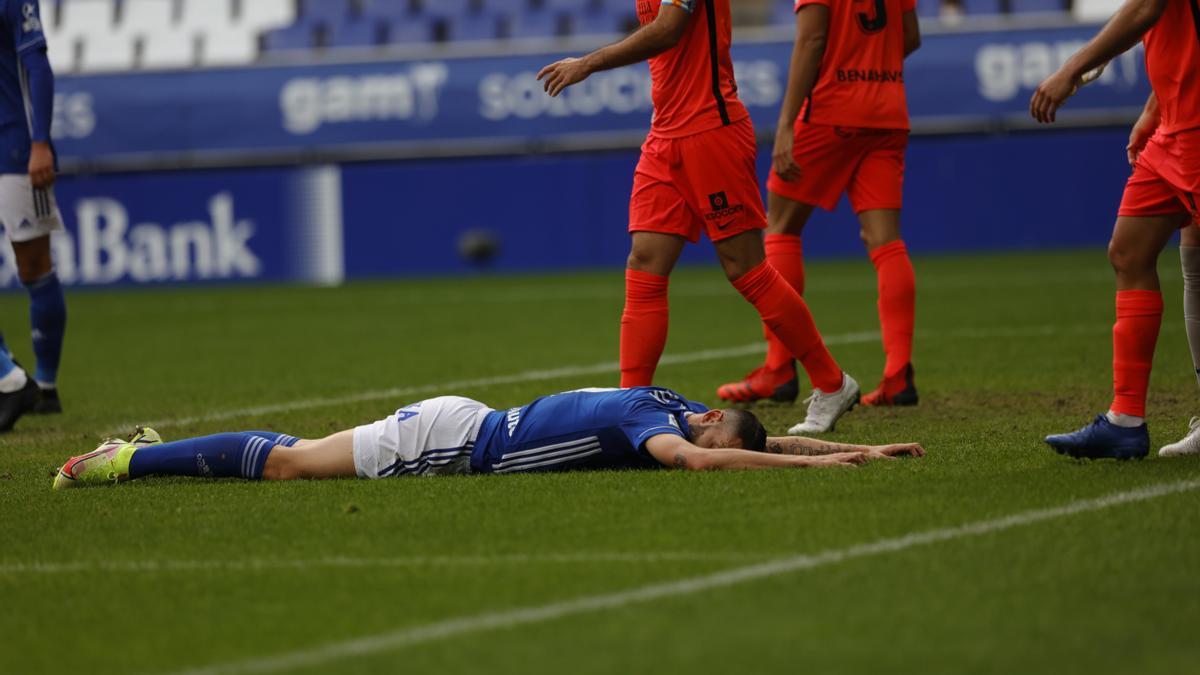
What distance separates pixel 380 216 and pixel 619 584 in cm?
1581

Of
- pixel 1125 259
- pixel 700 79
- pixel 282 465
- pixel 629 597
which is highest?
pixel 700 79

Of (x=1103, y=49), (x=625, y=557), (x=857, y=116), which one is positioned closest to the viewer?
(x=625, y=557)

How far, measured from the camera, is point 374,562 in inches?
166

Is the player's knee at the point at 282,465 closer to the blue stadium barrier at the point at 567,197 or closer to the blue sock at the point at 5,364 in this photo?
the blue sock at the point at 5,364

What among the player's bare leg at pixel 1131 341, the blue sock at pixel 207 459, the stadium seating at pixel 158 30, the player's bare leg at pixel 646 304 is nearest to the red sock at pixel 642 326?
the player's bare leg at pixel 646 304

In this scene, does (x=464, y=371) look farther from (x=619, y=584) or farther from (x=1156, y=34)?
(x=619, y=584)

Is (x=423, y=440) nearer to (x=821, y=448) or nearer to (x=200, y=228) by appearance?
(x=821, y=448)

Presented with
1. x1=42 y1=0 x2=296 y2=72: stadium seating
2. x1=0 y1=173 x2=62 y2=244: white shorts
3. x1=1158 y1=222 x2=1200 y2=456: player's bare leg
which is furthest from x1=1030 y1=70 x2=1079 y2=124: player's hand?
x1=42 y1=0 x2=296 y2=72: stadium seating

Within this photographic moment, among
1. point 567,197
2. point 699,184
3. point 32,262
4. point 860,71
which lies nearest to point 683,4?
point 699,184

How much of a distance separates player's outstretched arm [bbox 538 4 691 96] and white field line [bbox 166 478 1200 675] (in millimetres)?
2269

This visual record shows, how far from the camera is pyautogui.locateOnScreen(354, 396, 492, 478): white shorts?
5.42 metres

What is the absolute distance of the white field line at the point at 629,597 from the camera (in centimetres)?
335

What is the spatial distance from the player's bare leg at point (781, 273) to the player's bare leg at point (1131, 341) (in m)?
2.34

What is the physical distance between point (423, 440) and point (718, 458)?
971 millimetres
